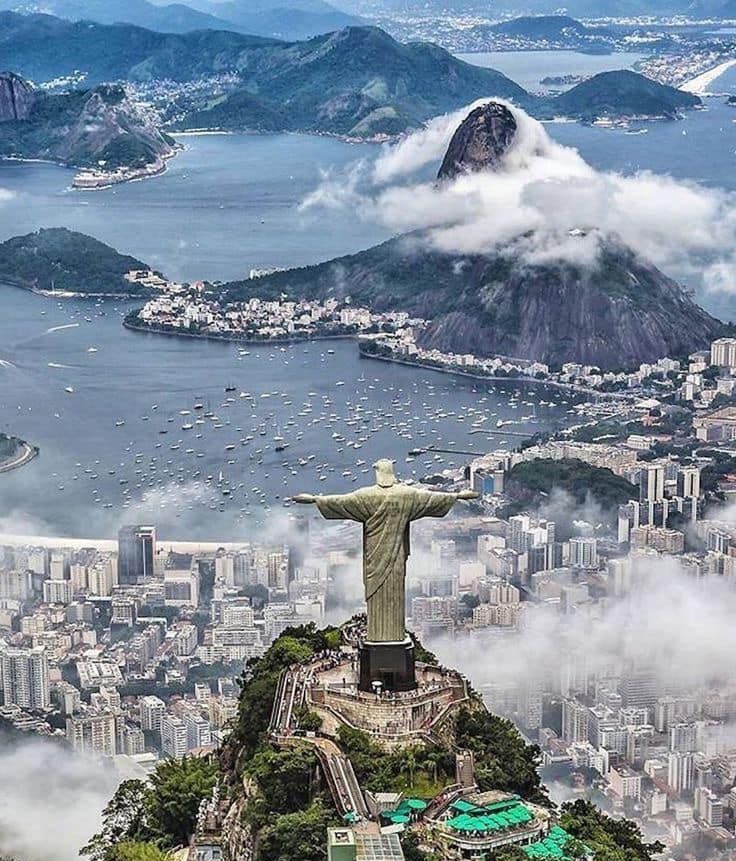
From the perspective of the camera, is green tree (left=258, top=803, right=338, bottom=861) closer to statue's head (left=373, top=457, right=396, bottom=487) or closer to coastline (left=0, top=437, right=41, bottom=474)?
statue's head (left=373, top=457, right=396, bottom=487)

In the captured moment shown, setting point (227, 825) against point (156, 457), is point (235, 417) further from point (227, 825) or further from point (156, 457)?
point (227, 825)

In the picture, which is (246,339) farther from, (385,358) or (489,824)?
(489,824)

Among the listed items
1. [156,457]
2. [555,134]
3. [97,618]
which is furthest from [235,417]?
[555,134]

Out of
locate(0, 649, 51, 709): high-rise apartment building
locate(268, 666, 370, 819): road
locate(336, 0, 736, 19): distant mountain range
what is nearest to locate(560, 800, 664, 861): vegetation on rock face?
locate(268, 666, 370, 819): road

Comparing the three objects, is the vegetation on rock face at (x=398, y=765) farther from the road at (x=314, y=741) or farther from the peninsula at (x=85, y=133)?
the peninsula at (x=85, y=133)

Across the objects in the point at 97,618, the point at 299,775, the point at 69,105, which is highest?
the point at 69,105

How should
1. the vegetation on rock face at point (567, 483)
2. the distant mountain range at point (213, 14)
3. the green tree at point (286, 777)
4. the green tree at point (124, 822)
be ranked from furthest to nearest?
the distant mountain range at point (213, 14), the vegetation on rock face at point (567, 483), the green tree at point (124, 822), the green tree at point (286, 777)

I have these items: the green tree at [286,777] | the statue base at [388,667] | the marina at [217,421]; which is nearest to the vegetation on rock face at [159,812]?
the green tree at [286,777]
